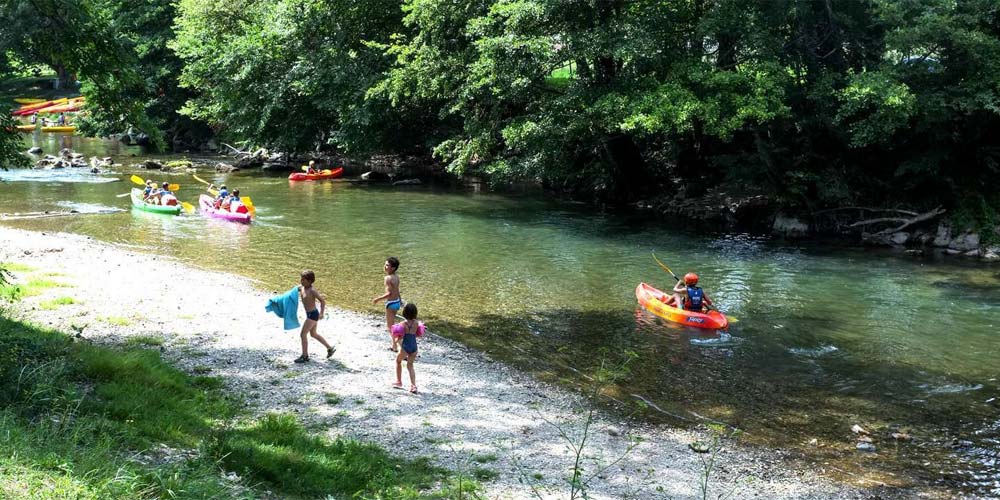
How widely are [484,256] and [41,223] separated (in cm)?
1358

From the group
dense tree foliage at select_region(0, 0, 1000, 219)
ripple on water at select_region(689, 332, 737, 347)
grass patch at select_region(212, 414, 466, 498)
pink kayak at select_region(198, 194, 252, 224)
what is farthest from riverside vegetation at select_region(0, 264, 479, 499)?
pink kayak at select_region(198, 194, 252, 224)

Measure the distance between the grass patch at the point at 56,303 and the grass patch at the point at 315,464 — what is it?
620cm

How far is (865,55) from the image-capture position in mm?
22109

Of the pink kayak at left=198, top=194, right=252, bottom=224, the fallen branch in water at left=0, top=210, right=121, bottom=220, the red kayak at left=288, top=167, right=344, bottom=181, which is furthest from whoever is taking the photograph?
the red kayak at left=288, top=167, right=344, bottom=181

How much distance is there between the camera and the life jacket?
1401cm

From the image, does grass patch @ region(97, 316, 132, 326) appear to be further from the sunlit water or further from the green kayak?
the green kayak

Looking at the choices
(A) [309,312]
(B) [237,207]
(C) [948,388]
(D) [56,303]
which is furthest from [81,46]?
(B) [237,207]

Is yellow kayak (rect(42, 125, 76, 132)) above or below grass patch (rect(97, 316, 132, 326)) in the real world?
above

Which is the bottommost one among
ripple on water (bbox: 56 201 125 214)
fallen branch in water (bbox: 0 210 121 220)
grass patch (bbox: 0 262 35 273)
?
grass patch (bbox: 0 262 35 273)

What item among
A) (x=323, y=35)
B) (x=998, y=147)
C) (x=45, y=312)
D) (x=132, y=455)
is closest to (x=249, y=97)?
(x=323, y=35)

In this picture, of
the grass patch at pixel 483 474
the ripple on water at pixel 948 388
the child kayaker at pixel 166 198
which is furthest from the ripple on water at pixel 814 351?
the child kayaker at pixel 166 198

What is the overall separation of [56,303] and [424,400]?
22.7 ft

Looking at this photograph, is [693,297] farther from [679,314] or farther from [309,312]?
[309,312]

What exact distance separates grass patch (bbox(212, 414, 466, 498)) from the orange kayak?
24.8 ft
